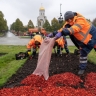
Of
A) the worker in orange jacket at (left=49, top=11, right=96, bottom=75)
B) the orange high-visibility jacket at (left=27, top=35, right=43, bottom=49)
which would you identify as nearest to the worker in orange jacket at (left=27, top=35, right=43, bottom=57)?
the orange high-visibility jacket at (left=27, top=35, right=43, bottom=49)

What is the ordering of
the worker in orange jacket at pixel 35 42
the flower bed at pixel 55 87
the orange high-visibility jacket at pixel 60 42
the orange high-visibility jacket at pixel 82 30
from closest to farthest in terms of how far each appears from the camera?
the flower bed at pixel 55 87
the orange high-visibility jacket at pixel 82 30
the worker in orange jacket at pixel 35 42
the orange high-visibility jacket at pixel 60 42

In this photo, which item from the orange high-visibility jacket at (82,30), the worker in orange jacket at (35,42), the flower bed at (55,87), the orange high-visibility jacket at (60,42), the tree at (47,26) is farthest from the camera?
the tree at (47,26)

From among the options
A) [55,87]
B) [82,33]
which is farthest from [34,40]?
[55,87]

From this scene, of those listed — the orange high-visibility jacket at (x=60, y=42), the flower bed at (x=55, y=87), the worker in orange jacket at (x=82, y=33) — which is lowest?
the flower bed at (x=55, y=87)

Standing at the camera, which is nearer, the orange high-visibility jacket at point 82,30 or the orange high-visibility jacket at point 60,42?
the orange high-visibility jacket at point 82,30

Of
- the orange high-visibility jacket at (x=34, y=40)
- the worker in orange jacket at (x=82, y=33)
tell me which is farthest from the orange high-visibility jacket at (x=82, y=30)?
the orange high-visibility jacket at (x=34, y=40)

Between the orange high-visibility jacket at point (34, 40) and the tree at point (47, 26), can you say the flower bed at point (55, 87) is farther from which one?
the tree at point (47, 26)

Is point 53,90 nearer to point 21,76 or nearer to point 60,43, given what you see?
point 21,76

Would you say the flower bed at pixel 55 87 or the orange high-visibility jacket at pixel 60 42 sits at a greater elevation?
the orange high-visibility jacket at pixel 60 42

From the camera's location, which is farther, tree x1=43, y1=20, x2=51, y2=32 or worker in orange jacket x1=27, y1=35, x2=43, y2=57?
tree x1=43, y1=20, x2=51, y2=32

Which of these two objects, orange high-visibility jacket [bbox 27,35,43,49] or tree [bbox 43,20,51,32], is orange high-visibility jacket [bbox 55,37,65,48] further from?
tree [bbox 43,20,51,32]

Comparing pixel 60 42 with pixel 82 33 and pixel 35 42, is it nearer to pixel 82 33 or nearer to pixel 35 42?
pixel 35 42

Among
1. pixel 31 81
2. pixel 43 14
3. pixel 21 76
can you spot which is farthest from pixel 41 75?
pixel 43 14

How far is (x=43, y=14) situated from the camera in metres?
142
